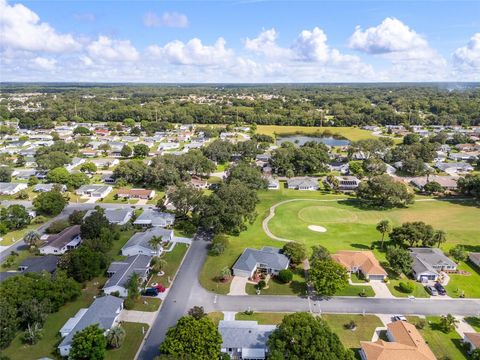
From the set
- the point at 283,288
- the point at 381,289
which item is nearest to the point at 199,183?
the point at 283,288

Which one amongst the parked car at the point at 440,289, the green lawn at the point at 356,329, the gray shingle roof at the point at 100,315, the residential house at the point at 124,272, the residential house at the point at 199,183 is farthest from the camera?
the residential house at the point at 199,183

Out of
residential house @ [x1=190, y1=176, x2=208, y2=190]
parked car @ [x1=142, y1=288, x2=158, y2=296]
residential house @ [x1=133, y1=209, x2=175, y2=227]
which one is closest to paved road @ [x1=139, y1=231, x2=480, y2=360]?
parked car @ [x1=142, y1=288, x2=158, y2=296]

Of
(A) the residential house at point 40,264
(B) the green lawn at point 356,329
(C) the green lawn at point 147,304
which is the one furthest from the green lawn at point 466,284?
(A) the residential house at point 40,264

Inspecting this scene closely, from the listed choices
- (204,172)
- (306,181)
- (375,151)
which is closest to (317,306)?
(306,181)

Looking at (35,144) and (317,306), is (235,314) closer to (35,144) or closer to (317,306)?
(317,306)

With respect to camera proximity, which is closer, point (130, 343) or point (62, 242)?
point (130, 343)

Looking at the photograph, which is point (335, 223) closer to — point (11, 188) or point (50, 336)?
point (50, 336)

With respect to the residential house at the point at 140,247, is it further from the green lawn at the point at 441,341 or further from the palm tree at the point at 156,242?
the green lawn at the point at 441,341
